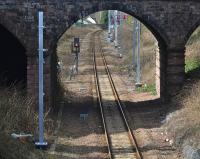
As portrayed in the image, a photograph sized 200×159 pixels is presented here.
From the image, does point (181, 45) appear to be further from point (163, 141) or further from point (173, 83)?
point (163, 141)

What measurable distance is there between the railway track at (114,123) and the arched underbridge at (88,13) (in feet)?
8.47

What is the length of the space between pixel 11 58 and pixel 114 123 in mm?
6721

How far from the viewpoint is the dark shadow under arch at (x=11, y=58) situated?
2566 cm

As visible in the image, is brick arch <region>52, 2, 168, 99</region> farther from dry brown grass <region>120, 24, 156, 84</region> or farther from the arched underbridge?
dry brown grass <region>120, 24, 156, 84</region>

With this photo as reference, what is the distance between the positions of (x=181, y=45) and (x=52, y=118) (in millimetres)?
6327

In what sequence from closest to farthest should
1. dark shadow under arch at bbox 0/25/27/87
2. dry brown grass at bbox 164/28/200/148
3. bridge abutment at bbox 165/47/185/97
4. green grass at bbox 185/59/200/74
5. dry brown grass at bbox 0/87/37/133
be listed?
1. dry brown grass at bbox 0/87/37/133
2. dry brown grass at bbox 164/28/200/148
3. bridge abutment at bbox 165/47/185/97
4. dark shadow under arch at bbox 0/25/27/87
5. green grass at bbox 185/59/200/74

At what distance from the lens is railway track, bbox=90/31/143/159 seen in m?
17.0

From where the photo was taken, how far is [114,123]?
21.8 meters

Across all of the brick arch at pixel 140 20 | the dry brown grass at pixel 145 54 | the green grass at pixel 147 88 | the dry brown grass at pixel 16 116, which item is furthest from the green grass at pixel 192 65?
the dry brown grass at pixel 16 116

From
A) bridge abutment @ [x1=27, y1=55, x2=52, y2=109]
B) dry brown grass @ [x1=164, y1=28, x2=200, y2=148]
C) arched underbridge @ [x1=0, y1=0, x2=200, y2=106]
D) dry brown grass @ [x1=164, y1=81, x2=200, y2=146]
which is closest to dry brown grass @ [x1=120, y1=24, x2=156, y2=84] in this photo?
arched underbridge @ [x1=0, y1=0, x2=200, y2=106]

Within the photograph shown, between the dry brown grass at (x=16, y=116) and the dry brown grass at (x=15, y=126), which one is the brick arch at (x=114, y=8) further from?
the dry brown grass at (x=16, y=116)

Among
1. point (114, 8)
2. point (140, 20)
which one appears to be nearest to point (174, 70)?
point (140, 20)

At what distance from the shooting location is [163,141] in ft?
60.3

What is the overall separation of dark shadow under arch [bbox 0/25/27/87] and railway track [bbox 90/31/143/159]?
13.1 feet
